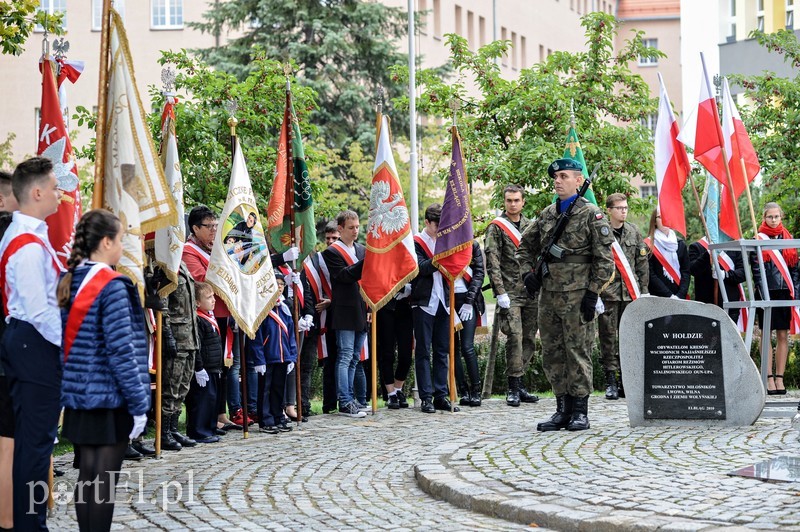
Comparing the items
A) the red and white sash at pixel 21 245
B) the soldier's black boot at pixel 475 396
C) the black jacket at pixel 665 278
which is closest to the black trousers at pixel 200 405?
the soldier's black boot at pixel 475 396

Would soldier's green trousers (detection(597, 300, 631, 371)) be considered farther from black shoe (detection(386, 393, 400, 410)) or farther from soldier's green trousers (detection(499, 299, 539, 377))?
black shoe (detection(386, 393, 400, 410))

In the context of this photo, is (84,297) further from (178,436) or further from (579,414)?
(579,414)

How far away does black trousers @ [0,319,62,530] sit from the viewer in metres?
6.66

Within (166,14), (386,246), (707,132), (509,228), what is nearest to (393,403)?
(386,246)

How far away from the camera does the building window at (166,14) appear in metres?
48.0

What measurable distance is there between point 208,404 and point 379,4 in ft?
83.5

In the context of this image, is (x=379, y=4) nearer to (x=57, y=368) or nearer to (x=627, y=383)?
(x=627, y=383)

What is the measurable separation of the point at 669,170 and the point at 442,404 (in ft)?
11.9

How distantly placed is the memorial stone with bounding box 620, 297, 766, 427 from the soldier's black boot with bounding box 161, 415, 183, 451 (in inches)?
162

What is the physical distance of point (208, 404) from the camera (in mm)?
11594

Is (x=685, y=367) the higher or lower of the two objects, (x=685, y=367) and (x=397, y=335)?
the lower

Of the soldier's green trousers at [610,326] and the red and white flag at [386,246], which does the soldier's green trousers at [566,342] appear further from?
the soldier's green trousers at [610,326]

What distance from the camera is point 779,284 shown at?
591 inches

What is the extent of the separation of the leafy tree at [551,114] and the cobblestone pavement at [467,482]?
822 centimetres
